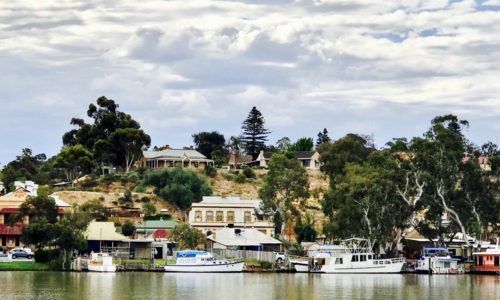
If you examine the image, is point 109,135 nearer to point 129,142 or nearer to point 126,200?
point 129,142

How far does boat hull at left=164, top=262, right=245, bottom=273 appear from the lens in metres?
103

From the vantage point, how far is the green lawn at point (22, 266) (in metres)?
100

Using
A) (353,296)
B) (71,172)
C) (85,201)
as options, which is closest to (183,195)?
(85,201)

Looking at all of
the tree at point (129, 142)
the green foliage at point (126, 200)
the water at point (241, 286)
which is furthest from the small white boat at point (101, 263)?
the tree at point (129, 142)

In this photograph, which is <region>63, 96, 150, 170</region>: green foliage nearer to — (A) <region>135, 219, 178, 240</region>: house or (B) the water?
(A) <region>135, 219, 178, 240</region>: house

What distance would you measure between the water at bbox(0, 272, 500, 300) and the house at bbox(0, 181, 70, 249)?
16968 mm

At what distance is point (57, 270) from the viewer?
10100 cm

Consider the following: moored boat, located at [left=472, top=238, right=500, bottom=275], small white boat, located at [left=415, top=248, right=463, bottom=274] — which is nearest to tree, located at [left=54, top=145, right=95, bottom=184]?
small white boat, located at [left=415, top=248, right=463, bottom=274]

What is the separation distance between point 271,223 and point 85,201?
2702 centimetres

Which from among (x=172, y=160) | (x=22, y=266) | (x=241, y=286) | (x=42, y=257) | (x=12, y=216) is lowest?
(x=241, y=286)

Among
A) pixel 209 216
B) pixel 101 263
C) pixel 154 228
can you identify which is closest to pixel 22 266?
pixel 101 263

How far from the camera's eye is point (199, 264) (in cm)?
10294

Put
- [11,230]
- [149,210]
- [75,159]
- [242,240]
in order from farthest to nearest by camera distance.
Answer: [75,159], [149,210], [242,240], [11,230]

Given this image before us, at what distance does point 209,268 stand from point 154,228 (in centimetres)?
2026
